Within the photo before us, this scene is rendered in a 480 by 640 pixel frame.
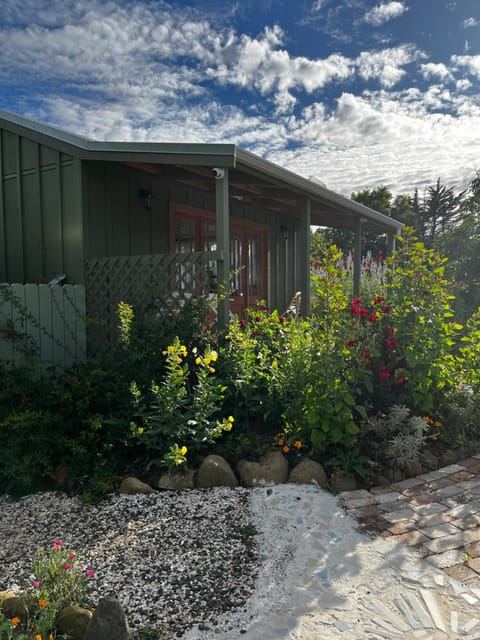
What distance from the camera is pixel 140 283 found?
4.58 metres

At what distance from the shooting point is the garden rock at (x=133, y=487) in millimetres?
2875

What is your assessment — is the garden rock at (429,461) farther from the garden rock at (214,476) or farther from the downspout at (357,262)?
the downspout at (357,262)

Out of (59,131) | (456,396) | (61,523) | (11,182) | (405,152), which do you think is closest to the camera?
(61,523)

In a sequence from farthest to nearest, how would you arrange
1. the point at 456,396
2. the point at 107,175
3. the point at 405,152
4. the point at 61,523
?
the point at 405,152
the point at 107,175
the point at 456,396
the point at 61,523

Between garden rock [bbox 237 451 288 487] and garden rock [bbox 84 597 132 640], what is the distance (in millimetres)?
1472

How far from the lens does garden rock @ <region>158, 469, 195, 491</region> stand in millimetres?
2922

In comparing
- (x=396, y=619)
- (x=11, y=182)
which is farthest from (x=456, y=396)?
(x=11, y=182)

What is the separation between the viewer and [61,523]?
261cm

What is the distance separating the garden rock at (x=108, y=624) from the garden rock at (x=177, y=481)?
1335 mm

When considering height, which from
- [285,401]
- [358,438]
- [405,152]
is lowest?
[358,438]

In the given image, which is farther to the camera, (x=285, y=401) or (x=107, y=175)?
(x=107, y=175)

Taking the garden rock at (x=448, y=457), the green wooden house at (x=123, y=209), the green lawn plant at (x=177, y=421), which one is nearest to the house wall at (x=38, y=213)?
the green wooden house at (x=123, y=209)

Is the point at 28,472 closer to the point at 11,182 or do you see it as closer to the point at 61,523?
the point at 61,523

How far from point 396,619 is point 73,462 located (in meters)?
2.17
